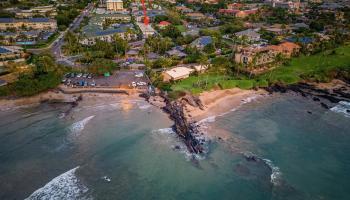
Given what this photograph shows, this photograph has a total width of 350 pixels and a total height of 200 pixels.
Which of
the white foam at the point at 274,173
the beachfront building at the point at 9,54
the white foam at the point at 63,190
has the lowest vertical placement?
the white foam at the point at 63,190

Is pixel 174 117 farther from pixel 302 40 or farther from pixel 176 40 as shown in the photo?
pixel 302 40

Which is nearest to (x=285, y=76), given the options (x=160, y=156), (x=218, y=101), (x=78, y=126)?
(x=218, y=101)

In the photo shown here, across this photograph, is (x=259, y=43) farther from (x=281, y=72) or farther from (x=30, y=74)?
(x=30, y=74)

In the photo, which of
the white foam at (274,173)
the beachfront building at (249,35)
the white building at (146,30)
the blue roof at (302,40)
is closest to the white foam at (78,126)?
the white foam at (274,173)

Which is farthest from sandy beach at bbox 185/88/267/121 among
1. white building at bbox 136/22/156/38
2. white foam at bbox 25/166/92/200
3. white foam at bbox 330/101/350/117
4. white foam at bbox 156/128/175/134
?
white building at bbox 136/22/156/38

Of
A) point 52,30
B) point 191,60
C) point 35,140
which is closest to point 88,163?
point 35,140

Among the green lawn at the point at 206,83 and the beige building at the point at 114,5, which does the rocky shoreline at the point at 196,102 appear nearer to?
the green lawn at the point at 206,83

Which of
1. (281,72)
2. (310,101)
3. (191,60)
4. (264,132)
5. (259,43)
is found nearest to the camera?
(264,132)

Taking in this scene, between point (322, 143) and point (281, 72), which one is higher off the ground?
point (281, 72)
